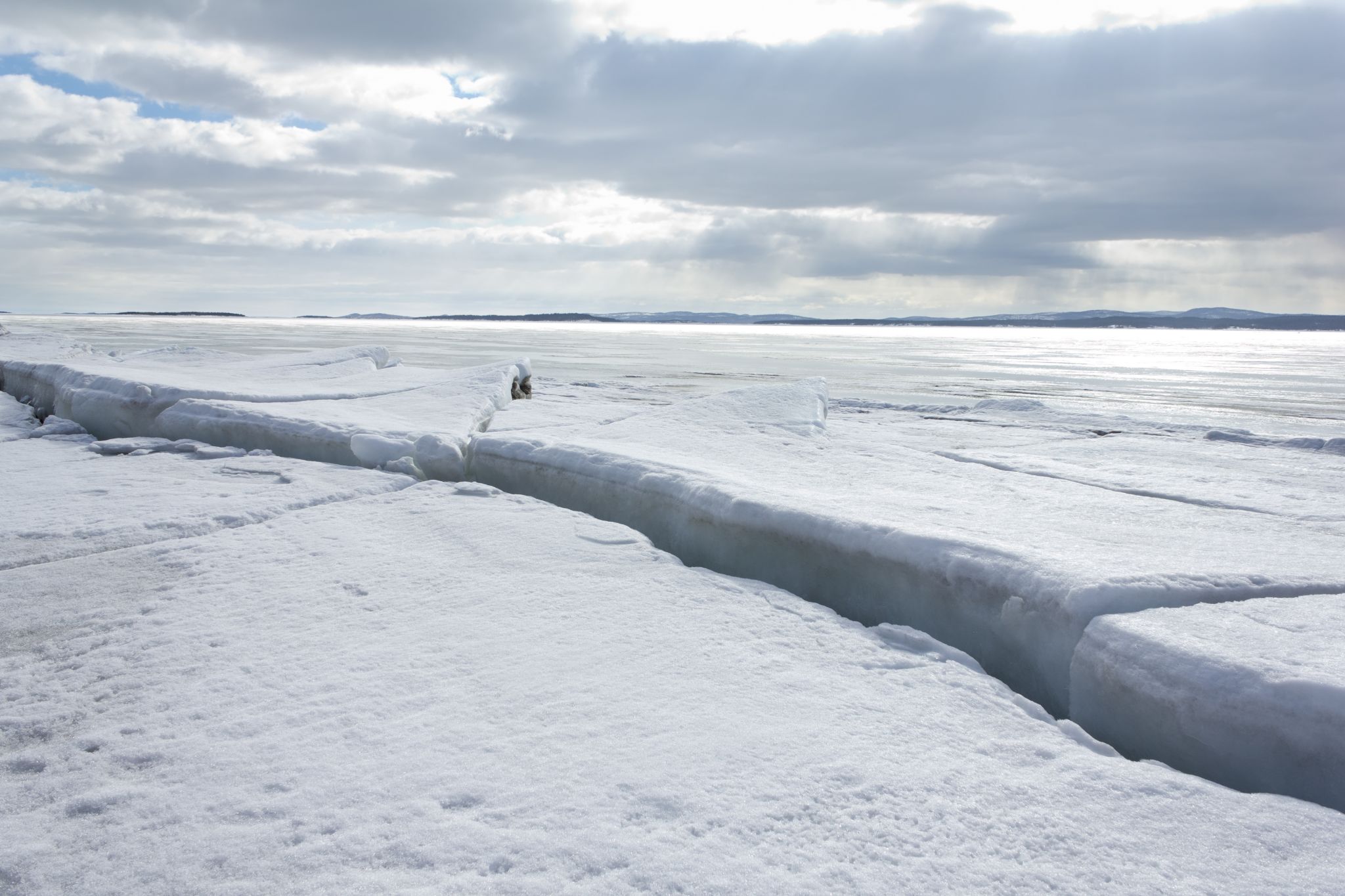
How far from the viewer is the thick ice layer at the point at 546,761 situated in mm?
1306

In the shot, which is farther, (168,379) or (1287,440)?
(1287,440)

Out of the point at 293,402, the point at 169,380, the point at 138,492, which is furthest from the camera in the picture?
the point at 169,380

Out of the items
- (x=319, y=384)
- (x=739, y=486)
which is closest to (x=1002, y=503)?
(x=739, y=486)

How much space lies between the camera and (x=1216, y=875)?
133 cm

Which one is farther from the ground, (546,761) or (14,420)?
(14,420)

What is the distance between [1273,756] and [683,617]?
1.38 metres

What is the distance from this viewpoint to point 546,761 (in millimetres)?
1590

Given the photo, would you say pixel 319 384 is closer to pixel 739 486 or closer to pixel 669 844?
pixel 739 486

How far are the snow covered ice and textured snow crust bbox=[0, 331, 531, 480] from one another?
0.47 m

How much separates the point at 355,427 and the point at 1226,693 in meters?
4.14

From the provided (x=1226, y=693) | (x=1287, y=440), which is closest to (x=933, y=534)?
(x=1226, y=693)

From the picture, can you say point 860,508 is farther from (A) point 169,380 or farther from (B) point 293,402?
(A) point 169,380

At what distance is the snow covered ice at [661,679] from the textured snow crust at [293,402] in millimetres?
475

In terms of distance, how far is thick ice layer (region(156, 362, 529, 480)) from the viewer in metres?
4.25
